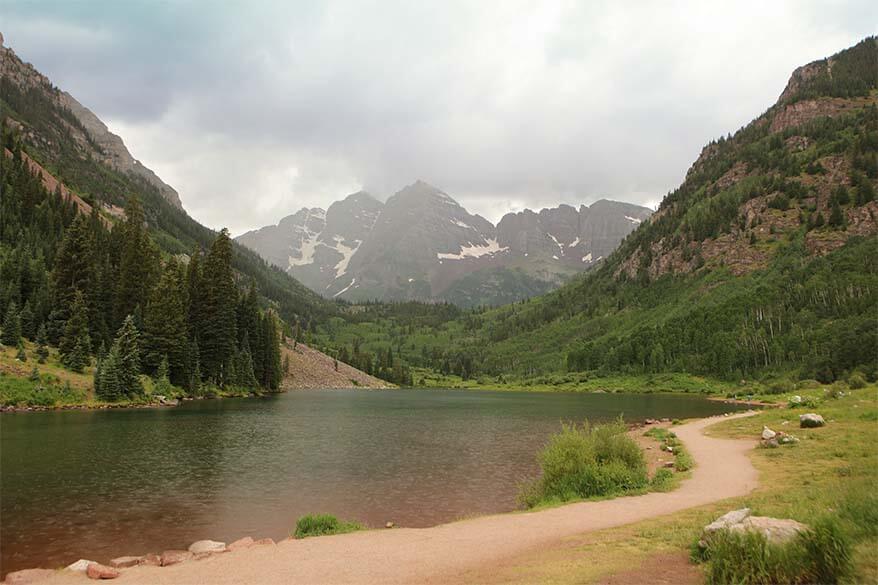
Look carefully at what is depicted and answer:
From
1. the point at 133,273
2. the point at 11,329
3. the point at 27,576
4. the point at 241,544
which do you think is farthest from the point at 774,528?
the point at 133,273

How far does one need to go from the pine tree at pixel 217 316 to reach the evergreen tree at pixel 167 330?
10270 mm

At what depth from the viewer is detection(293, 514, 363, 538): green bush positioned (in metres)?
20.9

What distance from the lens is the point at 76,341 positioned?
7738 centimetres

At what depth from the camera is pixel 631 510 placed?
72.2 feet

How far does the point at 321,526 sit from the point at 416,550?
6262mm

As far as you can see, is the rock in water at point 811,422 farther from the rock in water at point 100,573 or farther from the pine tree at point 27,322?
the pine tree at point 27,322

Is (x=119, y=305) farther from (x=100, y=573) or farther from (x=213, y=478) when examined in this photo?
(x=100, y=573)

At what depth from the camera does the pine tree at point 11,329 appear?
69375 mm

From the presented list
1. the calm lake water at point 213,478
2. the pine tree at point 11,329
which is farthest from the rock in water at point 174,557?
the pine tree at point 11,329

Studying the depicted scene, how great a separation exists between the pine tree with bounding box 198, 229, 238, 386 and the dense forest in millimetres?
225

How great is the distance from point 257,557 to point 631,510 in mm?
15567

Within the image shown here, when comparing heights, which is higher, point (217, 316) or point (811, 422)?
point (217, 316)

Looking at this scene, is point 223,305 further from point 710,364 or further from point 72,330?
point 710,364

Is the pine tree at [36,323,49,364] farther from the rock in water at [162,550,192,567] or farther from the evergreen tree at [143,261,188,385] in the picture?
the rock in water at [162,550,192,567]
